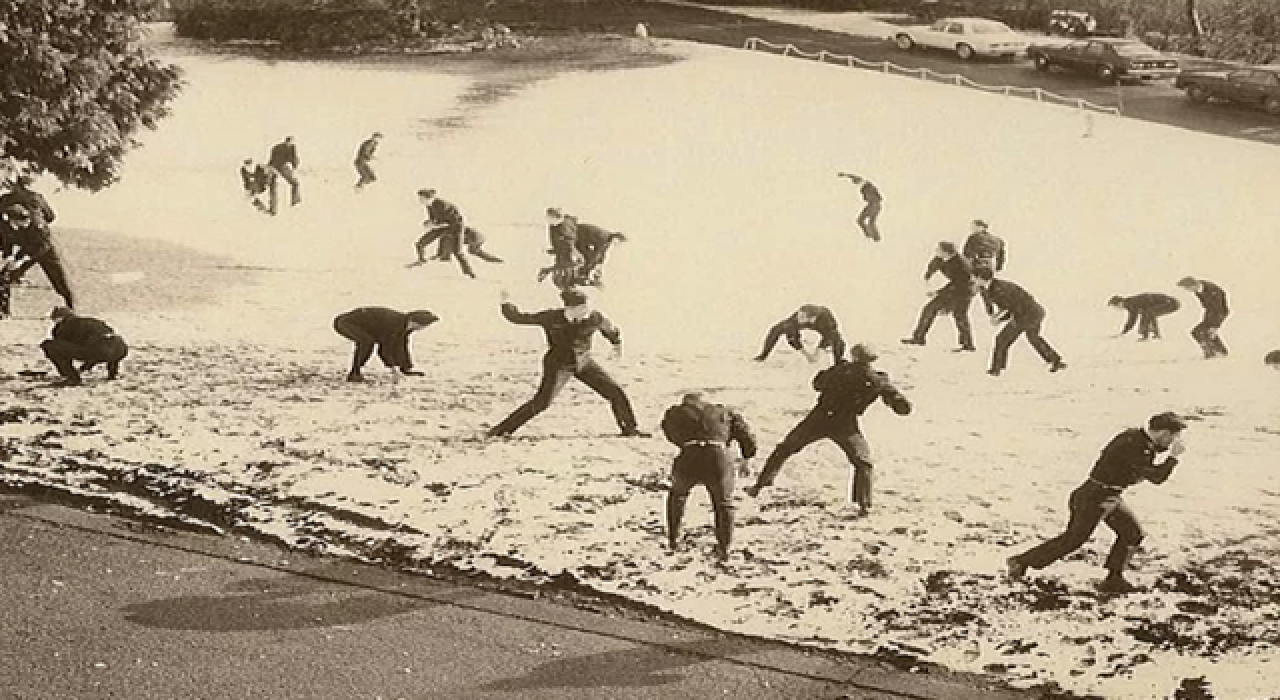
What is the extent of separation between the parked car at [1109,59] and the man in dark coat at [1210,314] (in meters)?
1.61

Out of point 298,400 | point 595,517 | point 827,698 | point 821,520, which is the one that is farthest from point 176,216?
point 827,698

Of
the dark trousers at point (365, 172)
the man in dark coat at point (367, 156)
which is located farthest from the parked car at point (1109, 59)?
the dark trousers at point (365, 172)

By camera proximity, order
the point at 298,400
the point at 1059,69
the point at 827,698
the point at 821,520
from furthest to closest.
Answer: the point at 298,400, the point at 1059,69, the point at 821,520, the point at 827,698

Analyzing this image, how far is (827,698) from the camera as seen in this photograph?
29.7 ft

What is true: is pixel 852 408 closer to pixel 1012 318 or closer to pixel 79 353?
pixel 1012 318

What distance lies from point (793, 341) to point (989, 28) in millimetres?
3206

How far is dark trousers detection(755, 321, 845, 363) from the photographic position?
13.1 m

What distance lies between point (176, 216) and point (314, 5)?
287 centimetres

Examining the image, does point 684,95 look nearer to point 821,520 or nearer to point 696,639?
point 821,520

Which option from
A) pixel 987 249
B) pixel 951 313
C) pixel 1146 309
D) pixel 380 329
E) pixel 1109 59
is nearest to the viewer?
pixel 1109 59

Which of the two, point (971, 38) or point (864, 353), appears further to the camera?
point (971, 38)

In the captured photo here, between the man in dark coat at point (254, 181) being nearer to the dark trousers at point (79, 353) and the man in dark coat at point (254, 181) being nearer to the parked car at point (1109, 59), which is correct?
the dark trousers at point (79, 353)

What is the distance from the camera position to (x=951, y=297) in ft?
43.6

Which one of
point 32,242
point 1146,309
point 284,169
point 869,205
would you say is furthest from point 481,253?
point 1146,309
